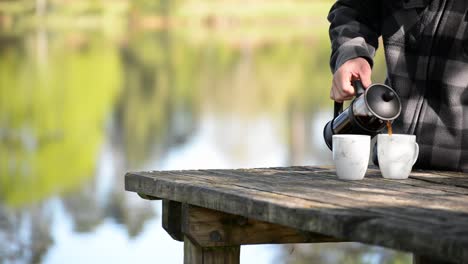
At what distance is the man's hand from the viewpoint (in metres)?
2.11

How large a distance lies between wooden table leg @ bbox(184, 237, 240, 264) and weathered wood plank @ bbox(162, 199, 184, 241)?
0.05m

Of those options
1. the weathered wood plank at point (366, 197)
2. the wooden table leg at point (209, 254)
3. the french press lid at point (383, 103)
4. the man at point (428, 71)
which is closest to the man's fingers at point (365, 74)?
the man at point (428, 71)

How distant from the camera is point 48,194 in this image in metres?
9.66

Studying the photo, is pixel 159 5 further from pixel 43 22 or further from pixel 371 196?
pixel 371 196

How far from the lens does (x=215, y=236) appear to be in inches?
72.8

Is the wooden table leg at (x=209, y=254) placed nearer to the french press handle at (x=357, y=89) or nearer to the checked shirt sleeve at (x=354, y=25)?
the french press handle at (x=357, y=89)

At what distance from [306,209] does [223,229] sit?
380 millimetres

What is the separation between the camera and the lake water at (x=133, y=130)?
7480 mm

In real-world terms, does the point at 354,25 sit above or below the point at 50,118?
above

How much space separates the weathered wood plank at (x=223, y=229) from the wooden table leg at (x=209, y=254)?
1.1 inches

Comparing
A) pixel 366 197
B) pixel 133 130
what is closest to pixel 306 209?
pixel 366 197

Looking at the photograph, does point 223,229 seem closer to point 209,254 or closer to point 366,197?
point 209,254

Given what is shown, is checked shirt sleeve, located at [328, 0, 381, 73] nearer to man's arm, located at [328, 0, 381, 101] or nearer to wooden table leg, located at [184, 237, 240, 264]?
man's arm, located at [328, 0, 381, 101]

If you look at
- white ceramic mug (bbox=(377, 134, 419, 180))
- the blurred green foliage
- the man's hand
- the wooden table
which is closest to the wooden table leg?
the wooden table
